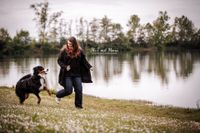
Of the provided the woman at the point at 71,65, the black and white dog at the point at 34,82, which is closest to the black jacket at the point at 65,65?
the woman at the point at 71,65

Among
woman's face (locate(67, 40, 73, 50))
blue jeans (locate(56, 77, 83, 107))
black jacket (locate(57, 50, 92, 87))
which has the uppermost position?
woman's face (locate(67, 40, 73, 50))

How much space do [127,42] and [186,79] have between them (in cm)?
10781

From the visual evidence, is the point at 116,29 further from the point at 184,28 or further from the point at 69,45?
the point at 69,45

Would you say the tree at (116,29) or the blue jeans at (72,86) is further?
the tree at (116,29)

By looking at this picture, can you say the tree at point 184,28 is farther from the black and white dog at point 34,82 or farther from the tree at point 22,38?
the black and white dog at point 34,82

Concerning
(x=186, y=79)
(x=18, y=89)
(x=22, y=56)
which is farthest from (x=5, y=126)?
(x=22, y=56)

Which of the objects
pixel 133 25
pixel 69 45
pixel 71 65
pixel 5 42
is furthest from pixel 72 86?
pixel 133 25

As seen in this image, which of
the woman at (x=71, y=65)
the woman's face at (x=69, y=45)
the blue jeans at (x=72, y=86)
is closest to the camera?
the woman's face at (x=69, y=45)

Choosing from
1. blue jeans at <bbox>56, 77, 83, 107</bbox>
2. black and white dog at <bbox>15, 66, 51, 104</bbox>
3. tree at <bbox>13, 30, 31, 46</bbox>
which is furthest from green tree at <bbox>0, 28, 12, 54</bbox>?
blue jeans at <bbox>56, 77, 83, 107</bbox>

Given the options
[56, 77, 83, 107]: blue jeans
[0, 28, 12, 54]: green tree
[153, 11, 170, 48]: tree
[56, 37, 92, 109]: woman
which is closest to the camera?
[56, 37, 92, 109]: woman

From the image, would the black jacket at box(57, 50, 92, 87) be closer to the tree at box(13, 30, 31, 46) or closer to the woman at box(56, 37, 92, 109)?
the woman at box(56, 37, 92, 109)

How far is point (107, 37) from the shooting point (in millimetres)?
156750

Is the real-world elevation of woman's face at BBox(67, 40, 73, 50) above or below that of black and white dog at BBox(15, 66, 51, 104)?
above

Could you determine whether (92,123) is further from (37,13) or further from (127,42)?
(127,42)
